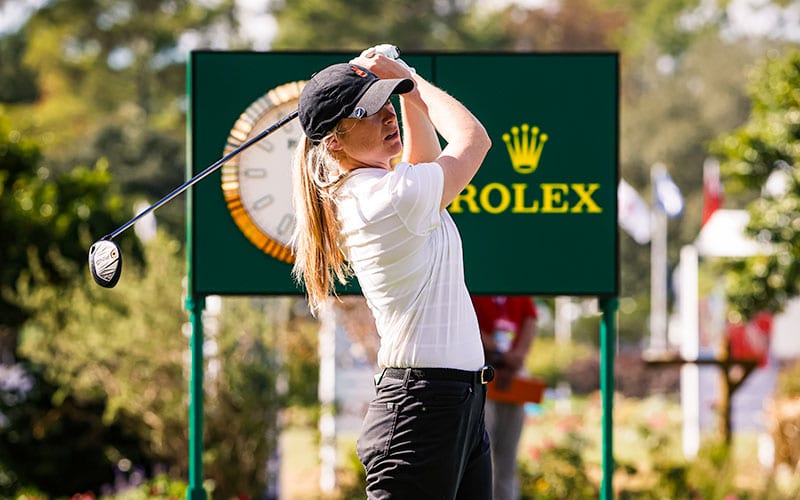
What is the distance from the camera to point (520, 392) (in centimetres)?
636

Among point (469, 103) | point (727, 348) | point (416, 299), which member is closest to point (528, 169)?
point (469, 103)

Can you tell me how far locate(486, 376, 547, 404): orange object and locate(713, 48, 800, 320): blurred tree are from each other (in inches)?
127

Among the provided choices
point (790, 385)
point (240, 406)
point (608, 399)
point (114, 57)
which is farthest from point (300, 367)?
point (114, 57)

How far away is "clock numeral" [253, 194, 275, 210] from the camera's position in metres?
5.48

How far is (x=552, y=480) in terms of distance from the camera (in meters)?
7.96

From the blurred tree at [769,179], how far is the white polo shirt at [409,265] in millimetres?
5709

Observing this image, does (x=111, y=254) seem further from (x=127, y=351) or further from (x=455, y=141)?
(x=127, y=351)

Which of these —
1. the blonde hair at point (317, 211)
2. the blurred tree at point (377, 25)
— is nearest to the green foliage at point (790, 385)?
the blonde hair at point (317, 211)

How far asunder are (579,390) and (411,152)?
18.5 metres

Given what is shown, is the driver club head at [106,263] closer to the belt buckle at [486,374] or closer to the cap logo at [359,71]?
the cap logo at [359,71]

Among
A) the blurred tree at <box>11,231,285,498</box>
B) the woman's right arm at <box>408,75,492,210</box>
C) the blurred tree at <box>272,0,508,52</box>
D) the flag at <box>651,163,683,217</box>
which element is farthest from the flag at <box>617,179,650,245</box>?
the blurred tree at <box>272,0,508,52</box>

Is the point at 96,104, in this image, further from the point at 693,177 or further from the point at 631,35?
the point at 631,35

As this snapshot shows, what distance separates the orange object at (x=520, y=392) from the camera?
20.8 ft

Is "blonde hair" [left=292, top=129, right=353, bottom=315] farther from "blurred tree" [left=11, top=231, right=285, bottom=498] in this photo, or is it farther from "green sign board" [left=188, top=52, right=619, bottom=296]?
"blurred tree" [left=11, top=231, right=285, bottom=498]
